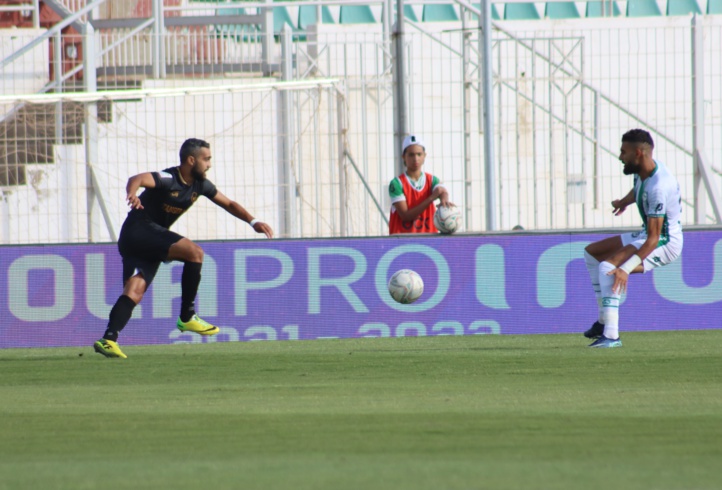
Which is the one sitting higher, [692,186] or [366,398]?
[692,186]

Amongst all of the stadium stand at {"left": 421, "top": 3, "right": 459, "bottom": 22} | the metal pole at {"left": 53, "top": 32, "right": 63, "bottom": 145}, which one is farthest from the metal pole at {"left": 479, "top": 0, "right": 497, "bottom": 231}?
the stadium stand at {"left": 421, "top": 3, "right": 459, "bottom": 22}

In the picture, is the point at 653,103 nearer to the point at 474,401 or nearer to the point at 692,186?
the point at 692,186

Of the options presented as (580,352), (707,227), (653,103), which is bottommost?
(580,352)

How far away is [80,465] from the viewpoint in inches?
204

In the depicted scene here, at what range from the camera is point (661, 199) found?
33.1 ft

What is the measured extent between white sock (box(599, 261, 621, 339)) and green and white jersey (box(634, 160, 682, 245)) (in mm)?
559

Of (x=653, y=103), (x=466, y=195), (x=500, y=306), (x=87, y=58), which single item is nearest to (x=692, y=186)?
(x=653, y=103)

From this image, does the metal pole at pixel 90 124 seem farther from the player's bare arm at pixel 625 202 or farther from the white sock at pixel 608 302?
the white sock at pixel 608 302

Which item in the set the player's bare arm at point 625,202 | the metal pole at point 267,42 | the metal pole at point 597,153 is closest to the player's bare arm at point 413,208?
the player's bare arm at point 625,202

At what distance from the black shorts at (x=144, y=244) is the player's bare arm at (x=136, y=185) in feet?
1.29

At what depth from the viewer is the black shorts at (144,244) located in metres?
10.4

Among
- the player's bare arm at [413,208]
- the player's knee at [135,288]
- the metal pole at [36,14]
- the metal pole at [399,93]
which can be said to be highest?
the metal pole at [36,14]

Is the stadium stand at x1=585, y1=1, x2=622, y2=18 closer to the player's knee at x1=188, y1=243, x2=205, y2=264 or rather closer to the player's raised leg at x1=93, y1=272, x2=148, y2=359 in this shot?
the player's knee at x1=188, y1=243, x2=205, y2=264

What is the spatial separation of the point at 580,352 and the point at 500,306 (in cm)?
276
